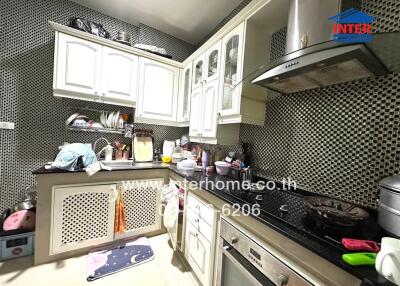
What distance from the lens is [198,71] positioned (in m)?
2.03

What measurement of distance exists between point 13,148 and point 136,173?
1257mm

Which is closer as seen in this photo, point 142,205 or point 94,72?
point 94,72

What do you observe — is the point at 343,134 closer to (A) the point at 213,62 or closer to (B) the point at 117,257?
(A) the point at 213,62

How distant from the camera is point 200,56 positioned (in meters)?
→ 1.94

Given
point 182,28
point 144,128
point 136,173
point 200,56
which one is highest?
point 182,28

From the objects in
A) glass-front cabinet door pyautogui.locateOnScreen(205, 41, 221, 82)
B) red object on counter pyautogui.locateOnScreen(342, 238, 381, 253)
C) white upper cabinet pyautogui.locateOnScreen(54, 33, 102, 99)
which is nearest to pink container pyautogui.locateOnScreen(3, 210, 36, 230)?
white upper cabinet pyautogui.locateOnScreen(54, 33, 102, 99)

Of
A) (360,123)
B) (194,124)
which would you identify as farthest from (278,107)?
(194,124)

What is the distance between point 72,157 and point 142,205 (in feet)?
2.81

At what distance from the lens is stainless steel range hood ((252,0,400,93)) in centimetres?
71

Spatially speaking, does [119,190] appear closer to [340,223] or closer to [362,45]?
[340,223]

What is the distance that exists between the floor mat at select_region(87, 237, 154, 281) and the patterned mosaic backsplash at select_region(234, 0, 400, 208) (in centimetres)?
146

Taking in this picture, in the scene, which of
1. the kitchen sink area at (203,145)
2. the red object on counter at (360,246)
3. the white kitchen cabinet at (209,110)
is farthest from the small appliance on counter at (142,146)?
the red object on counter at (360,246)

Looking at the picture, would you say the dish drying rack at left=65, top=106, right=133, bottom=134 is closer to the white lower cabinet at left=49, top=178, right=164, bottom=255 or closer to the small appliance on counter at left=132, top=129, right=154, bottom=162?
the small appliance on counter at left=132, top=129, right=154, bottom=162

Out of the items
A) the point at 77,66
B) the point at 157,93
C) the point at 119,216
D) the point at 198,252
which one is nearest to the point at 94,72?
the point at 77,66
